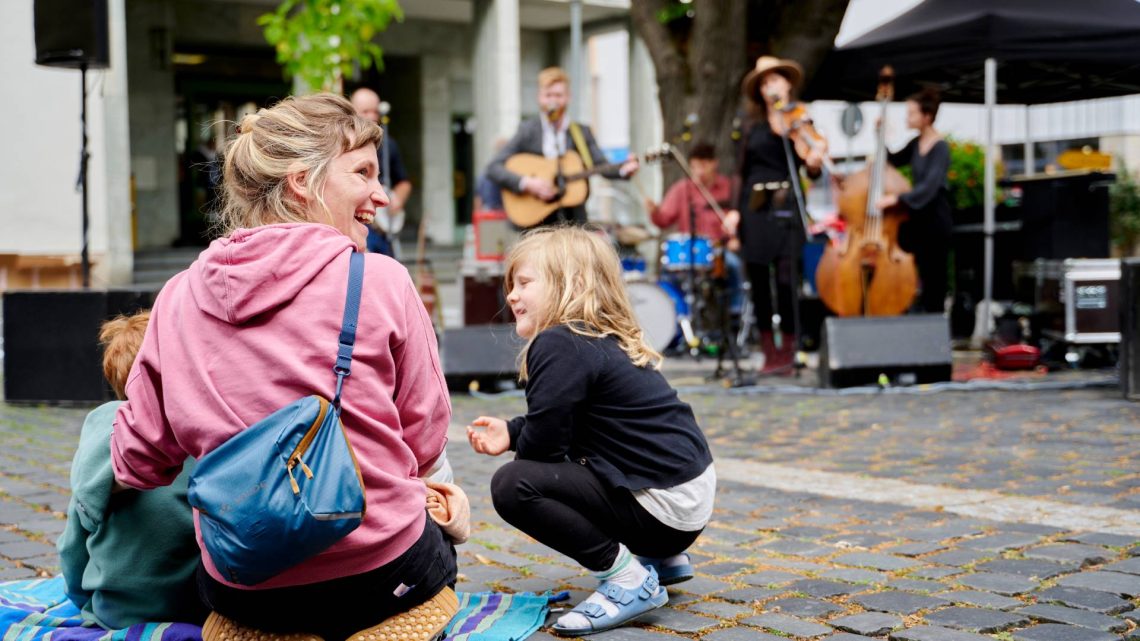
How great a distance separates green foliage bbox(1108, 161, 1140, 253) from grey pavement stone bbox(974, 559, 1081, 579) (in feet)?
53.0

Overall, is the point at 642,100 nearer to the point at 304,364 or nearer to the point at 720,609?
the point at 720,609

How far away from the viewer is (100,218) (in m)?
17.5

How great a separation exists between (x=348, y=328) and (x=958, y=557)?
245cm

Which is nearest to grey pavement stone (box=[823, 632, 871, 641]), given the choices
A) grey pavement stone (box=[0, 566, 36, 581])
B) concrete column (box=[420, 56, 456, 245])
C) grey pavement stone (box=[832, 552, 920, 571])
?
grey pavement stone (box=[832, 552, 920, 571])

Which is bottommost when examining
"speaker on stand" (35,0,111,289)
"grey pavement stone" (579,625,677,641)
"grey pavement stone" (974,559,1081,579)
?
"grey pavement stone" (579,625,677,641)

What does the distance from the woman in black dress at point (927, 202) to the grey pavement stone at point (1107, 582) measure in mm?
5449

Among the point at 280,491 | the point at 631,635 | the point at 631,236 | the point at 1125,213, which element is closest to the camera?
the point at 280,491

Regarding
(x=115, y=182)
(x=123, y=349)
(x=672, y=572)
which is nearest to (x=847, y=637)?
(x=672, y=572)

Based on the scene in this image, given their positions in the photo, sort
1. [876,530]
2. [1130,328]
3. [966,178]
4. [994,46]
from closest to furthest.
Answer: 1. [876,530]
2. [1130,328]
3. [994,46]
4. [966,178]

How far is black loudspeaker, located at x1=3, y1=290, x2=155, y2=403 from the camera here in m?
8.43

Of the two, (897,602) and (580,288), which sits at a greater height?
(580,288)

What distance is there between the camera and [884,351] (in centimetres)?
878

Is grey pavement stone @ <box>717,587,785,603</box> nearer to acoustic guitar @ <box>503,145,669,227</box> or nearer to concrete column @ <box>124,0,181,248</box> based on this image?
acoustic guitar @ <box>503,145,669,227</box>

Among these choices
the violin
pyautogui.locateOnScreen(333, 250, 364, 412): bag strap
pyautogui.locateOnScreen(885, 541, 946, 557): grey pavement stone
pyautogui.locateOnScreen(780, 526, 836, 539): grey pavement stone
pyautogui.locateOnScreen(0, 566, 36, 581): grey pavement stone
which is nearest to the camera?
pyautogui.locateOnScreen(333, 250, 364, 412): bag strap
